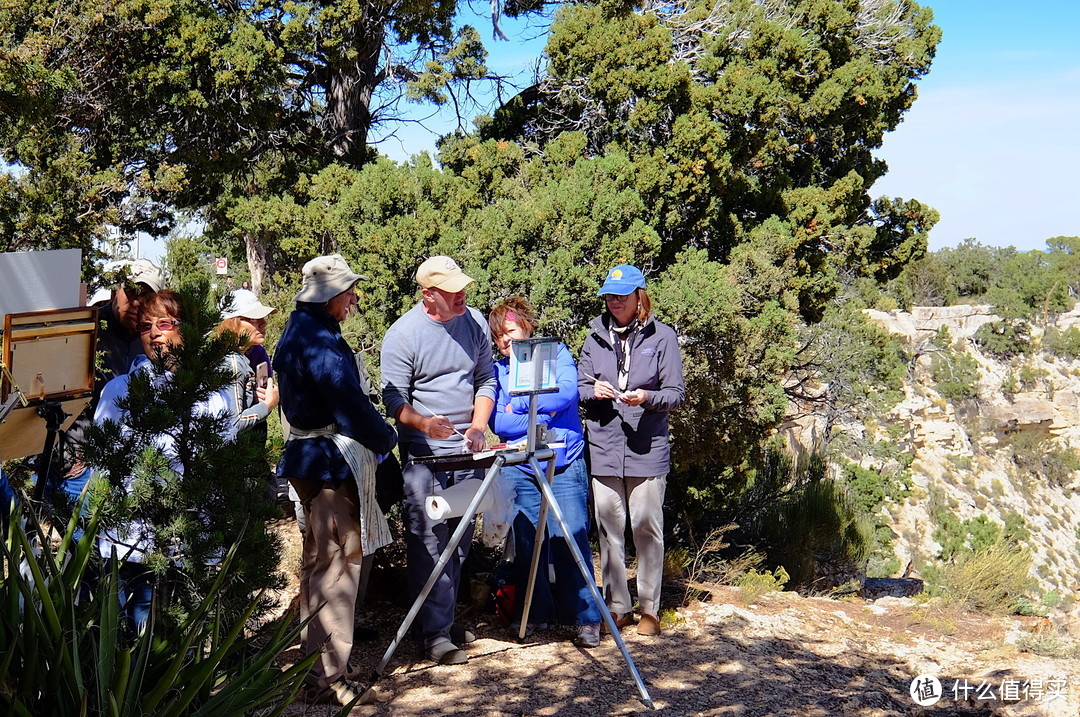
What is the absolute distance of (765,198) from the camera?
10.7m

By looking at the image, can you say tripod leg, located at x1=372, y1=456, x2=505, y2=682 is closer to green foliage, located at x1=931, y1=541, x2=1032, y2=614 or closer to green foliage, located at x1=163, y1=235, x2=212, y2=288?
green foliage, located at x1=931, y1=541, x2=1032, y2=614

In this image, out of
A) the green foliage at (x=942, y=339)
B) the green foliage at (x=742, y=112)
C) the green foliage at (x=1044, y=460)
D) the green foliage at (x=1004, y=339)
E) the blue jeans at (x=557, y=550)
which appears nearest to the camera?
the blue jeans at (x=557, y=550)

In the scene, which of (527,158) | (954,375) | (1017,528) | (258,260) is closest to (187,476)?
(258,260)

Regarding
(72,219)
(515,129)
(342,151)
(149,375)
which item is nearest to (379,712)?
(149,375)

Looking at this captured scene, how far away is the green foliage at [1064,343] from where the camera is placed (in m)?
42.1

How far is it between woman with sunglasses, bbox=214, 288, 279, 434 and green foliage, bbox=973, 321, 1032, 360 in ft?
133

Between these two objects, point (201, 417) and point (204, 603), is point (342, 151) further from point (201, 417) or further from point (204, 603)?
point (204, 603)

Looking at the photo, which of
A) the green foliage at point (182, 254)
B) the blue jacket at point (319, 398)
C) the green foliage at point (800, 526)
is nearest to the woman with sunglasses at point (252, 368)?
the blue jacket at point (319, 398)

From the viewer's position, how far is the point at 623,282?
4.99 meters

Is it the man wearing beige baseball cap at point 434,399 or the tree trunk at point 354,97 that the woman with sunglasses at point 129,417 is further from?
the tree trunk at point 354,97

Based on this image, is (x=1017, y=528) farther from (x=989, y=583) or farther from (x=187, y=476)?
(x=187, y=476)

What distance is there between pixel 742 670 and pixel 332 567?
217cm

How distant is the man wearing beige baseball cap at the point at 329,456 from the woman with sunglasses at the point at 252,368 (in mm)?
303

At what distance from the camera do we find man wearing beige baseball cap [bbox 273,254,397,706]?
3.80 metres
